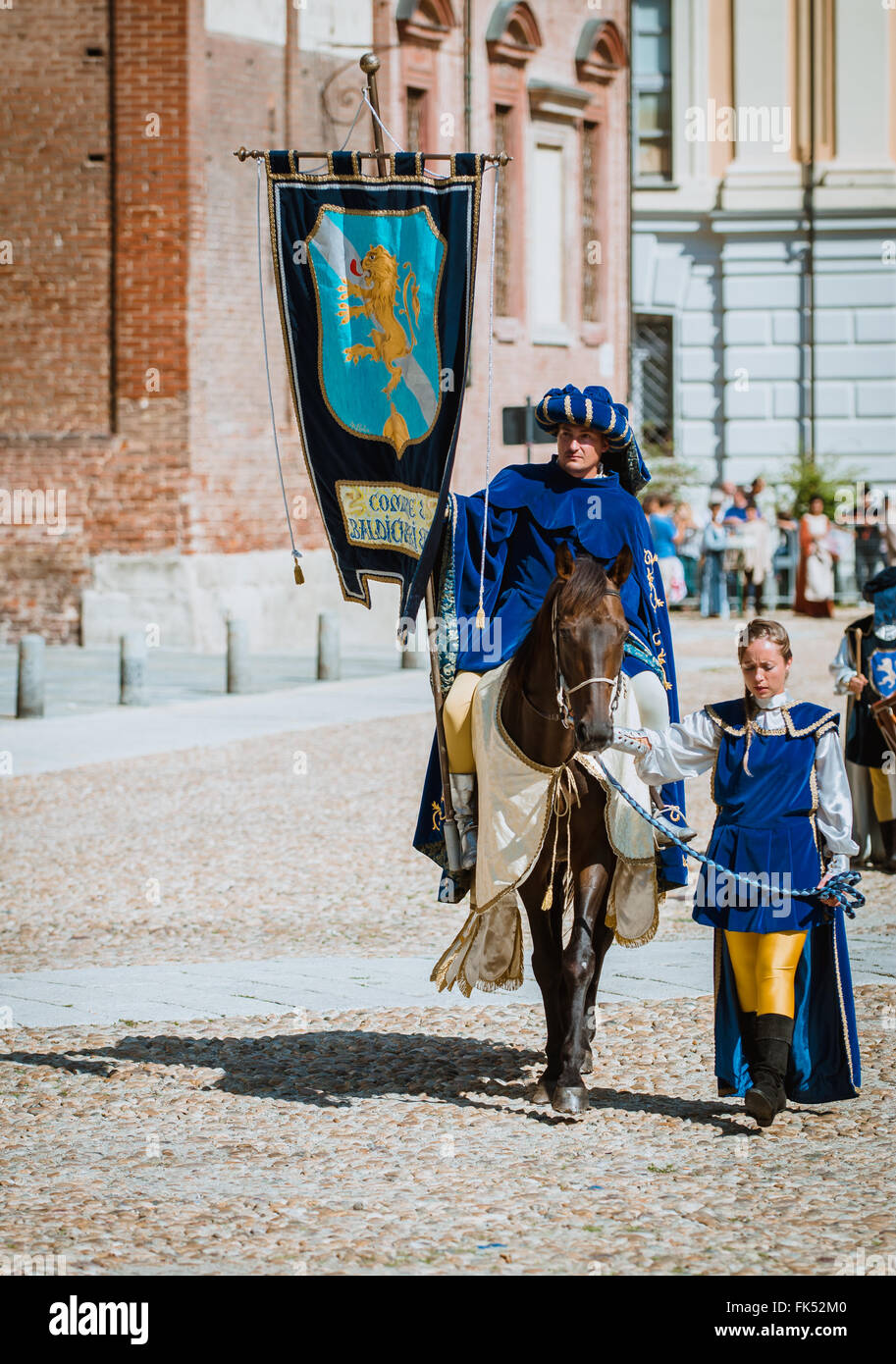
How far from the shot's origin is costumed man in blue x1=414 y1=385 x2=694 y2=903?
22.2 feet

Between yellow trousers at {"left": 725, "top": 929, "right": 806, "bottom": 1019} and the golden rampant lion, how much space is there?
2200 mm

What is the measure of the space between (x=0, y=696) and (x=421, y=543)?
12613 mm

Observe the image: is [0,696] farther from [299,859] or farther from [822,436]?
[822,436]

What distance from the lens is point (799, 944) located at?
644 cm

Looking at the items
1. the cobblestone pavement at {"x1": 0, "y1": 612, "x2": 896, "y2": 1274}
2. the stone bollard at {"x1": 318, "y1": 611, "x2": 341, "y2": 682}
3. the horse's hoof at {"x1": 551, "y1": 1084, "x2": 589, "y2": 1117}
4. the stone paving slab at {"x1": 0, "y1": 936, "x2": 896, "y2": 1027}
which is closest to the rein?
the horse's hoof at {"x1": 551, "y1": 1084, "x2": 589, "y2": 1117}

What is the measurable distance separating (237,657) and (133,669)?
145 cm

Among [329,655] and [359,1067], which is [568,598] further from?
[329,655]

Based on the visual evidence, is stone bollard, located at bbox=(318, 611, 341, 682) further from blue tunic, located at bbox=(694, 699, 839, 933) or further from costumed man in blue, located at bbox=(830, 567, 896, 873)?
blue tunic, located at bbox=(694, 699, 839, 933)

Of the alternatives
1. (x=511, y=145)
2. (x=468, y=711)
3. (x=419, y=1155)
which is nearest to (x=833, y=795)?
(x=468, y=711)

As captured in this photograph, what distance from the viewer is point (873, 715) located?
11242mm

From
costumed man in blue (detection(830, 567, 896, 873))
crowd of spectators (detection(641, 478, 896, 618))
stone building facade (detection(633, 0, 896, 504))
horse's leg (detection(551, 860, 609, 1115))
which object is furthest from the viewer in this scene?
stone building facade (detection(633, 0, 896, 504))

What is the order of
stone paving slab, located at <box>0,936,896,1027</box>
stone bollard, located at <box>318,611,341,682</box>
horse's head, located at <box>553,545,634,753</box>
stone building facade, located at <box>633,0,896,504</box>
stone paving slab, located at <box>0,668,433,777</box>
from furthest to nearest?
stone building facade, located at <box>633,0,896,504</box> < stone bollard, located at <box>318,611,341,682</box> < stone paving slab, located at <box>0,668,433,777</box> < stone paving slab, located at <box>0,936,896,1027</box> < horse's head, located at <box>553,545,634,753</box>

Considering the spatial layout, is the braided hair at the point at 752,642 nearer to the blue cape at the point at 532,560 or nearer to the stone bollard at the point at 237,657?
the blue cape at the point at 532,560

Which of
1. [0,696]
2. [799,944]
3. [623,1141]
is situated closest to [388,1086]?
[623,1141]
